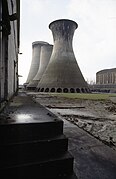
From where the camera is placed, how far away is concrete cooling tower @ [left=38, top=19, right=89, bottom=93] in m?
23.3

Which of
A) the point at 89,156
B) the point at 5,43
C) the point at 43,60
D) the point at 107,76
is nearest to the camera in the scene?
the point at 89,156

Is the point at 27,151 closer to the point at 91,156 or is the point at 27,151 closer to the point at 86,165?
the point at 86,165

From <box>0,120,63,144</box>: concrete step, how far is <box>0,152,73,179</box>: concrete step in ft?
0.85

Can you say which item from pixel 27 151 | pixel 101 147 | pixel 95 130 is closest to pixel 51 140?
pixel 27 151

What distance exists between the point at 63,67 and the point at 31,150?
74.0ft

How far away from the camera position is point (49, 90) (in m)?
23.8

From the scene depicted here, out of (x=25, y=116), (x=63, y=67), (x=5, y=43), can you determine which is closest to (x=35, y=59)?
(x=63, y=67)

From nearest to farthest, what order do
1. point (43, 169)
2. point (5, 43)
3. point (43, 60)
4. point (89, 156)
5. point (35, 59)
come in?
point (43, 169) < point (89, 156) < point (5, 43) < point (43, 60) < point (35, 59)

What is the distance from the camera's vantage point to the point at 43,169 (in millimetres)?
1564

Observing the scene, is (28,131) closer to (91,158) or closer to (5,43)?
(91,158)

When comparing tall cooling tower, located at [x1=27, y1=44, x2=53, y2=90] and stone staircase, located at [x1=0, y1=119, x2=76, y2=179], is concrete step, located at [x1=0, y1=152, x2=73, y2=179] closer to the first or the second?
stone staircase, located at [x1=0, y1=119, x2=76, y2=179]

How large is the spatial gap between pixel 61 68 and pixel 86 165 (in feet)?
73.1

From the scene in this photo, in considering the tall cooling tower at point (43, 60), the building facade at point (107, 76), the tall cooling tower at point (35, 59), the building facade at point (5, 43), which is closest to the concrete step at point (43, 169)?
the building facade at point (5, 43)

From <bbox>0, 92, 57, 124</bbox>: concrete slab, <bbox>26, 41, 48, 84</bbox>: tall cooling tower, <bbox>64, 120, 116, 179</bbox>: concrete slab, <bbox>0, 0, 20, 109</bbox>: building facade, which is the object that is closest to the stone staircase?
<bbox>0, 92, 57, 124</bbox>: concrete slab
